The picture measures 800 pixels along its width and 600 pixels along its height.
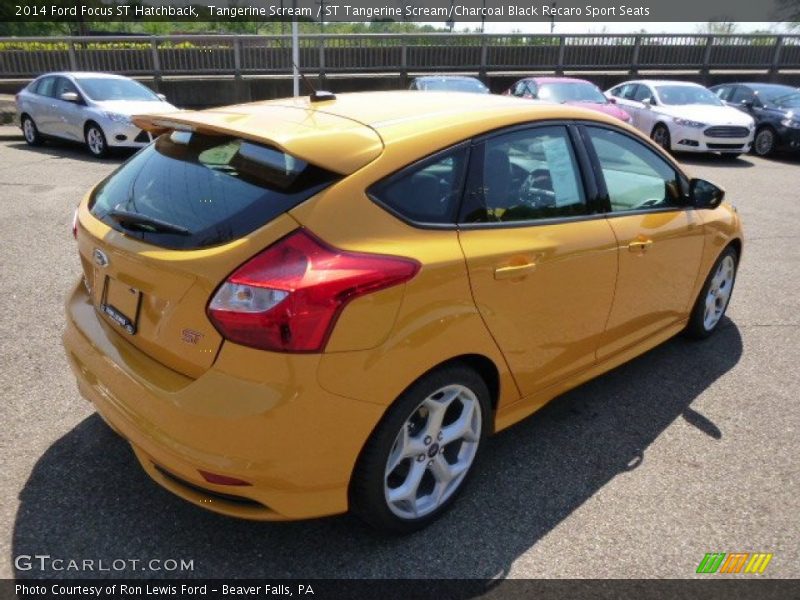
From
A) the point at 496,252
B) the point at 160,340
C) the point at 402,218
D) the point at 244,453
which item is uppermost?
the point at 402,218

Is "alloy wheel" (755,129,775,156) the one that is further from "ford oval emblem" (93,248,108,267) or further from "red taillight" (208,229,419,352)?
"ford oval emblem" (93,248,108,267)

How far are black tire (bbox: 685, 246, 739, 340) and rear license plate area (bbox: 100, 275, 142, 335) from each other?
3497mm

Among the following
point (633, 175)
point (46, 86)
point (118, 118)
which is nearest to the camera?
point (633, 175)

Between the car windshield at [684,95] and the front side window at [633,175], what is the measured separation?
1146 cm

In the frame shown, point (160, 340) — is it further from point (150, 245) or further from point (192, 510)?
point (192, 510)

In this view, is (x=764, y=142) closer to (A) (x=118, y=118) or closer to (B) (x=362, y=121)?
(A) (x=118, y=118)

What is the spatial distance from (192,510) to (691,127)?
13.1m

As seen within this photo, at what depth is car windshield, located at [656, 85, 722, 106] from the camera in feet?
45.9

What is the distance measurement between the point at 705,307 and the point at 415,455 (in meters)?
2.77

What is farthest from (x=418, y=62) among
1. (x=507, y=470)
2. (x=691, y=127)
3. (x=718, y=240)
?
(x=507, y=470)

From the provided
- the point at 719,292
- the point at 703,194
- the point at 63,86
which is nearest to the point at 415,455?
the point at 703,194

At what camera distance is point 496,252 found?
256 cm

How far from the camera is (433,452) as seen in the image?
2.60 metres

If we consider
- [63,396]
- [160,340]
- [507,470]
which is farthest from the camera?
[63,396]
